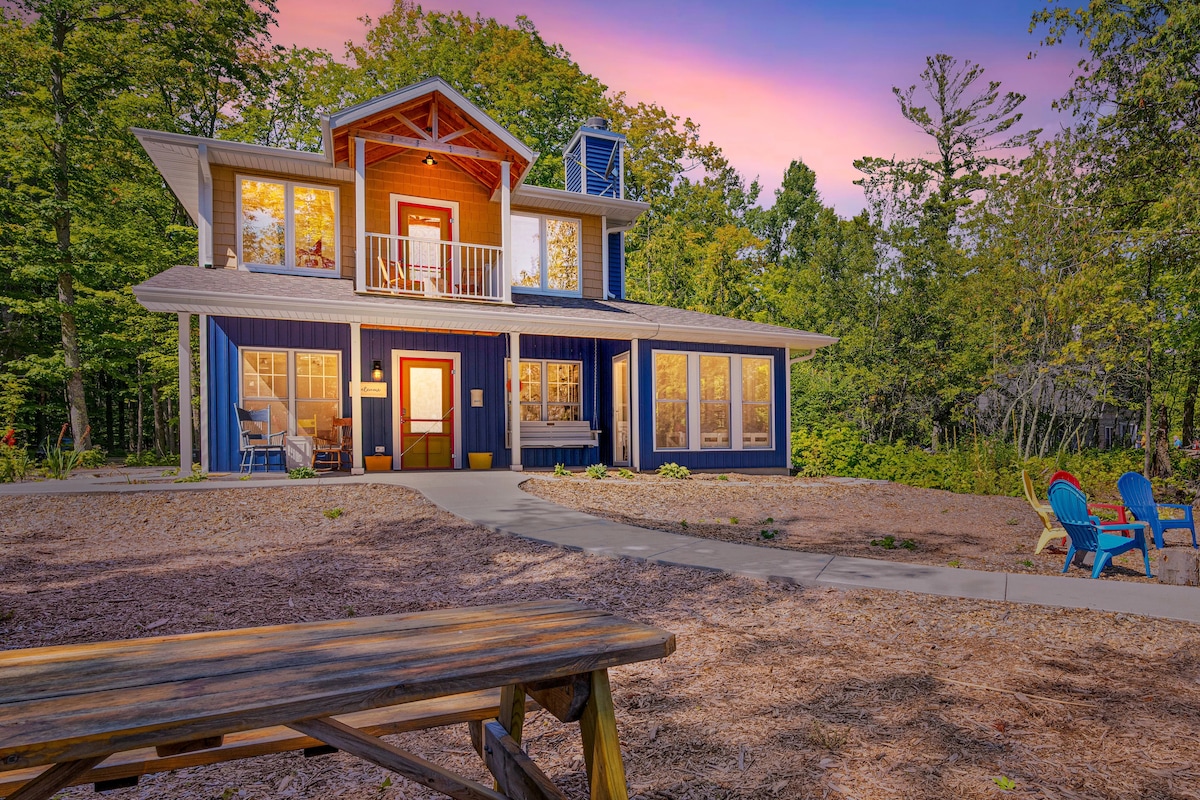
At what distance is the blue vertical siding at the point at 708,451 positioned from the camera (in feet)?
41.7

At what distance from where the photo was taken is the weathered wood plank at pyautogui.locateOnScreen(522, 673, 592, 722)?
171 centimetres

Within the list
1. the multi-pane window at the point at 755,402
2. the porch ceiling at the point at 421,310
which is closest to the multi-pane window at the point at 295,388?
the porch ceiling at the point at 421,310

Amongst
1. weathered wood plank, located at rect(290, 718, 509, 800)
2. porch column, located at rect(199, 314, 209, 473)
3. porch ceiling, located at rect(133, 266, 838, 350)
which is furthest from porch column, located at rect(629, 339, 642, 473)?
weathered wood plank, located at rect(290, 718, 509, 800)

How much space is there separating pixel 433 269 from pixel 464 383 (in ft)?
7.89

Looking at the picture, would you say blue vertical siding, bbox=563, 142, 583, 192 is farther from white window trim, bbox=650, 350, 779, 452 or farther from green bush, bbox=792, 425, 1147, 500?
green bush, bbox=792, 425, 1147, 500

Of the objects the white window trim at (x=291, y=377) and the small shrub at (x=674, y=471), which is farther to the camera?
the small shrub at (x=674, y=471)

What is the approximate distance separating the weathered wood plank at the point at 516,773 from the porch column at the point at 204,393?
1032 centimetres

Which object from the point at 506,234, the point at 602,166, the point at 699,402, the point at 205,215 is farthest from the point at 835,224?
the point at 205,215

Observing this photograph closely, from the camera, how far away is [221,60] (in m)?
20.3

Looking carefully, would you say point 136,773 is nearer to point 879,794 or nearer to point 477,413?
point 879,794

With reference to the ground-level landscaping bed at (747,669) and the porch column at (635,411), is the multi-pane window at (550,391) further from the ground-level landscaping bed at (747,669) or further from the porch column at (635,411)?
the ground-level landscaping bed at (747,669)

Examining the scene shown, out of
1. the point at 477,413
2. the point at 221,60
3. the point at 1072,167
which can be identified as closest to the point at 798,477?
the point at 477,413

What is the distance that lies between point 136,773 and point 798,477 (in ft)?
43.5

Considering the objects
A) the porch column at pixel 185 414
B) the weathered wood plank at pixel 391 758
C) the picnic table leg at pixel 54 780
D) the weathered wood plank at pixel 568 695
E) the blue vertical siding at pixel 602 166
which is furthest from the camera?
the blue vertical siding at pixel 602 166
